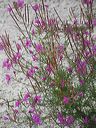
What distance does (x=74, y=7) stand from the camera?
182 inches

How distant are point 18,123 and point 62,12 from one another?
2.23 metres

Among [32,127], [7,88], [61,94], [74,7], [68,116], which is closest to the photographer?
[61,94]

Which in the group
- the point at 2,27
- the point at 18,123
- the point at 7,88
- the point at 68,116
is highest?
the point at 2,27

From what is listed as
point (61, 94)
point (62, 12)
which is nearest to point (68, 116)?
point (61, 94)

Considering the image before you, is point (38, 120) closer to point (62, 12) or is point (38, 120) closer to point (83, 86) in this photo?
point (83, 86)

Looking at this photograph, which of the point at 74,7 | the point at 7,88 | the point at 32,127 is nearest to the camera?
the point at 32,127

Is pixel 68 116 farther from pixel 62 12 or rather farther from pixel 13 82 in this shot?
pixel 62 12

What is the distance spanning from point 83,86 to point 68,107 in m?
0.19

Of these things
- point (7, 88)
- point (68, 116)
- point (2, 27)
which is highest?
point (2, 27)

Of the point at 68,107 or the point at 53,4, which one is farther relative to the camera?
the point at 53,4

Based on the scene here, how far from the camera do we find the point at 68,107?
2264mm

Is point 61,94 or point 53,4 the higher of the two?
point 53,4

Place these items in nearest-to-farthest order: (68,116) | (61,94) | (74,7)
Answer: (61,94), (68,116), (74,7)

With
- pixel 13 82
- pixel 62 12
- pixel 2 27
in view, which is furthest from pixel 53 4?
pixel 13 82
